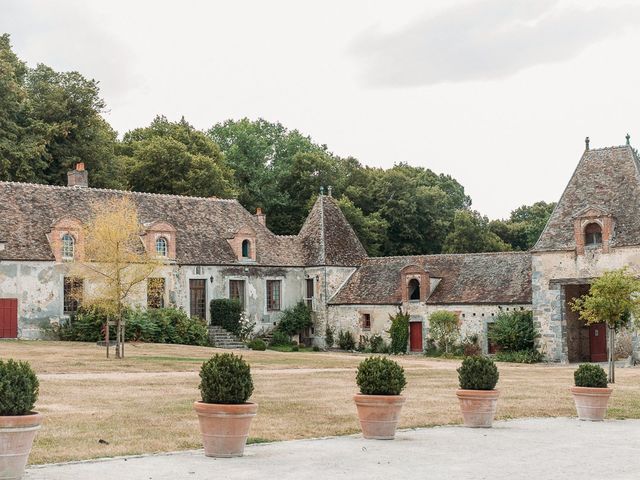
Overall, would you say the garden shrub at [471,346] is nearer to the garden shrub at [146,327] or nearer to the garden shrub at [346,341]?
the garden shrub at [346,341]

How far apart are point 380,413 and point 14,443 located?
6.43 m


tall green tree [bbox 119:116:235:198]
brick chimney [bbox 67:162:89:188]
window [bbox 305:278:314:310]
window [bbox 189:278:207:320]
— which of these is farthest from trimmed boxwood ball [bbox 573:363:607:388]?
tall green tree [bbox 119:116:235:198]

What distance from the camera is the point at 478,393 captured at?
1773 centimetres

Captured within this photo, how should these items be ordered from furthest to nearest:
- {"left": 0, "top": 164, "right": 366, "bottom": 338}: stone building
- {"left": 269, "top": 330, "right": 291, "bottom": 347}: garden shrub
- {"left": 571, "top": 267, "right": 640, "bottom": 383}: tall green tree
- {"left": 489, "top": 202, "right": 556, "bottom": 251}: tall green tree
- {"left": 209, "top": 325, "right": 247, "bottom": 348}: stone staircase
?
{"left": 489, "top": 202, "right": 556, "bottom": 251}: tall green tree → {"left": 269, "top": 330, "right": 291, "bottom": 347}: garden shrub → {"left": 209, "top": 325, "right": 247, "bottom": 348}: stone staircase → {"left": 0, "top": 164, "right": 366, "bottom": 338}: stone building → {"left": 571, "top": 267, "right": 640, "bottom": 383}: tall green tree

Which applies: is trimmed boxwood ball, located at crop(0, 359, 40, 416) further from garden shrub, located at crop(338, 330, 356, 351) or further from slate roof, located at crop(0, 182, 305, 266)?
garden shrub, located at crop(338, 330, 356, 351)

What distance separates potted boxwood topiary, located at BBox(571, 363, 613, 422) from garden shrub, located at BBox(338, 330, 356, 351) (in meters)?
32.5

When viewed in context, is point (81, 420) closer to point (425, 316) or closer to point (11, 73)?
point (425, 316)

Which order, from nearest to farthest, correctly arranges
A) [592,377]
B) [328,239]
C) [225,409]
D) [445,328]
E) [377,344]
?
[225,409] → [592,377] → [445,328] → [377,344] → [328,239]

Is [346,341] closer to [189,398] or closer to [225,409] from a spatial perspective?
[189,398]

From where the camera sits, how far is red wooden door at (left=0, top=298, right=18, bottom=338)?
4384cm

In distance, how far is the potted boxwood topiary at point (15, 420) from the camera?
37.2 feet

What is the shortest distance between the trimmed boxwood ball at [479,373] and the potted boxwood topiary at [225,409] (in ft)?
18.5

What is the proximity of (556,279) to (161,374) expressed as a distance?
2132 cm

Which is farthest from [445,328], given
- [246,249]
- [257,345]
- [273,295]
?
[246,249]
